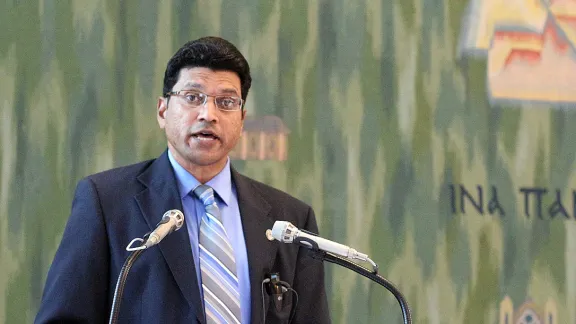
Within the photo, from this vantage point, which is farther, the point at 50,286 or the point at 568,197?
the point at 568,197

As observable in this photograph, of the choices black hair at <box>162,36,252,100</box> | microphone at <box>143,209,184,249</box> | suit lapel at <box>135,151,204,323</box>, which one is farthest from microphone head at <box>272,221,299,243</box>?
black hair at <box>162,36,252,100</box>

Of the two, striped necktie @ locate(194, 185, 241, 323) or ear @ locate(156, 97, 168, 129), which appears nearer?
striped necktie @ locate(194, 185, 241, 323)

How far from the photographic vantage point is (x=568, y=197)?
10.2 ft

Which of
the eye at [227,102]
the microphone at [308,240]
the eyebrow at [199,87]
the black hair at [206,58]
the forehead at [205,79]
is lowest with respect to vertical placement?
the microphone at [308,240]

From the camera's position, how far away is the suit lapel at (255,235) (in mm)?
1853

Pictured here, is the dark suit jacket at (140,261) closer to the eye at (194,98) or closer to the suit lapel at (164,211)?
the suit lapel at (164,211)

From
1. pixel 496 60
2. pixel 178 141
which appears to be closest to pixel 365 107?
pixel 496 60

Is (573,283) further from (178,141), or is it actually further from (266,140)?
(178,141)

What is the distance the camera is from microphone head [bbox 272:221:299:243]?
5.08ft

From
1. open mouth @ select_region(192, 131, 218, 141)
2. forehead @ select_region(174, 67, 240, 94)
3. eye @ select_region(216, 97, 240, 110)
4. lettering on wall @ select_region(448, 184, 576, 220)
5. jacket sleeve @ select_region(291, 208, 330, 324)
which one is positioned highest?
forehead @ select_region(174, 67, 240, 94)

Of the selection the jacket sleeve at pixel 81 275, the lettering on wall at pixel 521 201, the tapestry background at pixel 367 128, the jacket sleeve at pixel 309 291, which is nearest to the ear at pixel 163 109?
the jacket sleeve at pixel 81 275

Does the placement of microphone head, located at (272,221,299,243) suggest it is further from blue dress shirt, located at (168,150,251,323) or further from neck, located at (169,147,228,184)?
neck, located at (169,147,228,184)

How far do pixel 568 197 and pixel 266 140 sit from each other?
1.18 meters

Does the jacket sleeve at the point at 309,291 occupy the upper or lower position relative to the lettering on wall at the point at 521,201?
lower
